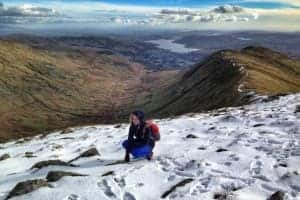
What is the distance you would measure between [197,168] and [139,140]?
329 cm

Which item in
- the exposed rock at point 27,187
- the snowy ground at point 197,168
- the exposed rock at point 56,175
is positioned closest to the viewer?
the snowy ground at point 197,168

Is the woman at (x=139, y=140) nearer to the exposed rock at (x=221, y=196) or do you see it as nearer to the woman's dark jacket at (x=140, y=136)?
the woman's dark jacket at (x=140, y=136)

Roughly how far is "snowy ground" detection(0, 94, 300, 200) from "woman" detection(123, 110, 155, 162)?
50cm

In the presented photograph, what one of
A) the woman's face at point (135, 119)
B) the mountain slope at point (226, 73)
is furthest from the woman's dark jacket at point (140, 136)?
the mountain slope at point (226, 73)

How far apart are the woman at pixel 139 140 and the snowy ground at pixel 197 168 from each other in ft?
1.66

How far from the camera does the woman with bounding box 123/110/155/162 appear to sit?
58.4 feet

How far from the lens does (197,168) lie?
15805 mm

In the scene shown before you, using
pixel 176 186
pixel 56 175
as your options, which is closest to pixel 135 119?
pixel 56 175

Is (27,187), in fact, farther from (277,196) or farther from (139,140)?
(277,196)

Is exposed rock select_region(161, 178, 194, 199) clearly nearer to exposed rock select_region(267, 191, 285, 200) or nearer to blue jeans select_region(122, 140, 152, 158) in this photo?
exposed rock select_region(267, 191, 285, 200)

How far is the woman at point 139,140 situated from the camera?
701 inches

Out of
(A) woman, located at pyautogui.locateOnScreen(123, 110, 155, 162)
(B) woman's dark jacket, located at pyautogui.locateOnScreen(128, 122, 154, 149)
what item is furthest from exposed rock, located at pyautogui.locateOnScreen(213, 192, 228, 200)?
(B) woman's dark jacket, located at pyautogui.locateOnScreen(128, 122, 154, 149)

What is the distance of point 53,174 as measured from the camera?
15.5 m

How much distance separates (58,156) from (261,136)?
1024cm
